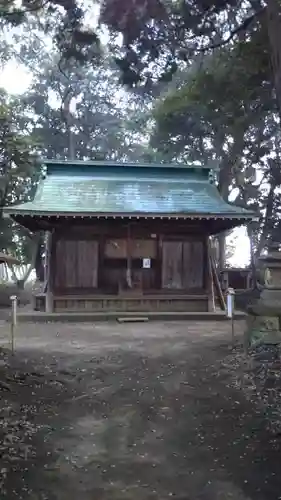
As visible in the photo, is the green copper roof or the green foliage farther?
the green foliage

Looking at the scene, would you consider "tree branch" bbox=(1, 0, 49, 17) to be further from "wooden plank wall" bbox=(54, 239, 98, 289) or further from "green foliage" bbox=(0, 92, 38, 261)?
"green foliage" bbox=(0, 92, 38, 261)

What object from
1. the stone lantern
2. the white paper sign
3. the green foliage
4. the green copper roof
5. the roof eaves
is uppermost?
the green foliage

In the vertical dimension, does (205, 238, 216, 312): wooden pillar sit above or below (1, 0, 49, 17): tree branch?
below

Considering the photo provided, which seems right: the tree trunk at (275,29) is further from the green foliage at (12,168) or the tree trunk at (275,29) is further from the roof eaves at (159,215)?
the green foliage at (12,168)

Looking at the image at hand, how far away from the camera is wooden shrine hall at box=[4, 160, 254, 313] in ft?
51.4

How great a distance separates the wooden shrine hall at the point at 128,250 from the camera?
616 inches

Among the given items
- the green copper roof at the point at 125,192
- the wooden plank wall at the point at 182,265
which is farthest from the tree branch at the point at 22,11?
the wooden plank wall at the point at 182,265

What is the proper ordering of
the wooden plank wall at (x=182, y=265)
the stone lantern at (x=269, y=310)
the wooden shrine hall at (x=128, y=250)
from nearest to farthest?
the stone lantern at (x=269, y=310), the wooden shrine hall at (x=128, y=250), the wooden plank wall at (x=182, y=265)

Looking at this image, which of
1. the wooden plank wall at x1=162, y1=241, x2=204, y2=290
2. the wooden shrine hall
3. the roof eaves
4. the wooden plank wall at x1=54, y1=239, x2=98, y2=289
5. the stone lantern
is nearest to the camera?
the stone lantern

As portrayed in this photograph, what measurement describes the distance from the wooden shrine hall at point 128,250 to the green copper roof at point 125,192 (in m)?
0.03

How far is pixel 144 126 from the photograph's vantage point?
96.0 ft

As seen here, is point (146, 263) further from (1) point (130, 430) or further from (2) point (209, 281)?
(1) point (130, 430)

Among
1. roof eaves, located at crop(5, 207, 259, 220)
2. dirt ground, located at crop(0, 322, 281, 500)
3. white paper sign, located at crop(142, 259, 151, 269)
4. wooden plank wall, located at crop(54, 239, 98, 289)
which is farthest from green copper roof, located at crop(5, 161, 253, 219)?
dirt ground, located at crop(0, 322, 281, 500)

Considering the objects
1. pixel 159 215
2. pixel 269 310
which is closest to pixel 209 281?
pixel 159 215
